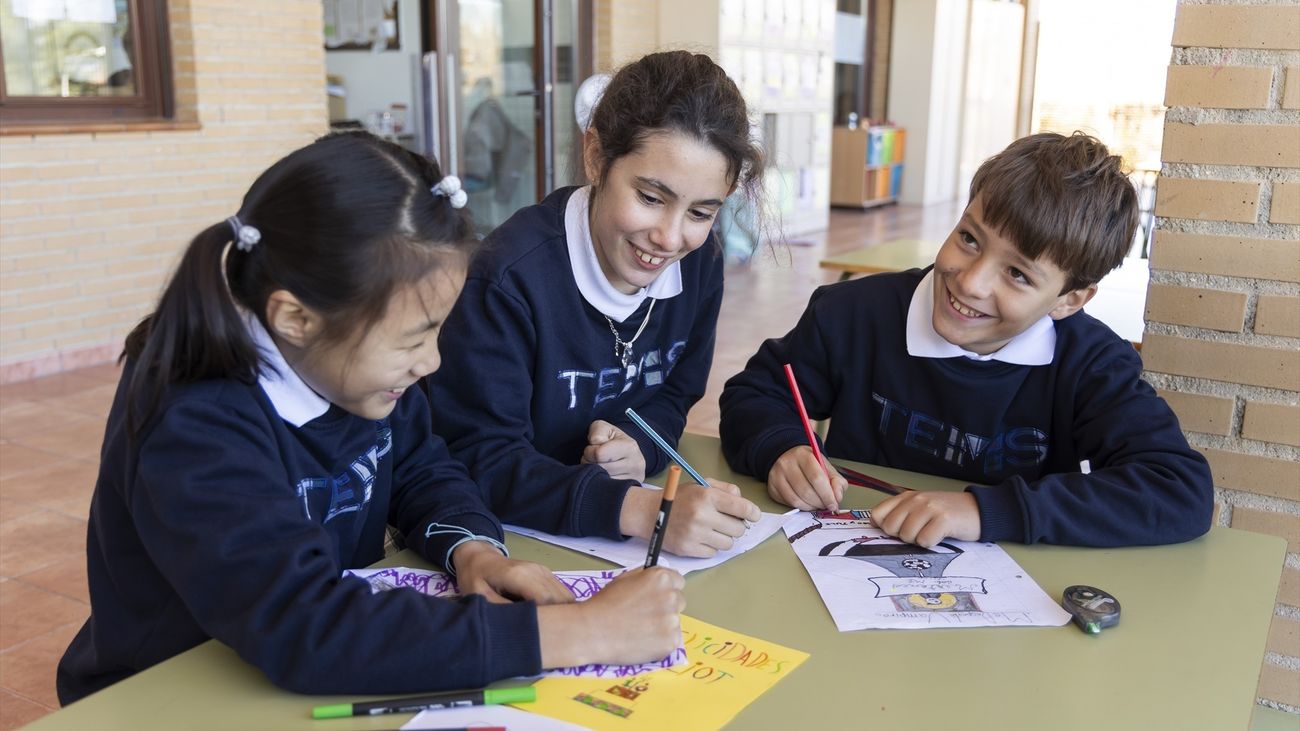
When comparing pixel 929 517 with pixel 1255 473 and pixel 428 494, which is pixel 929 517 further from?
pixel 1255 473

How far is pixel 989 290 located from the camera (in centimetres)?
144

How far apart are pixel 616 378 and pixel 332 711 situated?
787mm

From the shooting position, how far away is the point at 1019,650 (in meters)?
0.98

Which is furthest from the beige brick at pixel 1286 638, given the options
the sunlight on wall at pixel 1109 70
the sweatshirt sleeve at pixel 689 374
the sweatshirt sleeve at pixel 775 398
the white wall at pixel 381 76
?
the sunlight on wall at pixel 1109 70

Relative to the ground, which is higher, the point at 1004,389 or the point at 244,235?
the point at 244,235

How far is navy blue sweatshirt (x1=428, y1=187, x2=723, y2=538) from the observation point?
1267 millimetres

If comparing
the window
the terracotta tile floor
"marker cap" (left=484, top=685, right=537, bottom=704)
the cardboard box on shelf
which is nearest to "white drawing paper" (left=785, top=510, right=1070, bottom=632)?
"marker cap" (left=484, top=685, right=537, bottom=704)

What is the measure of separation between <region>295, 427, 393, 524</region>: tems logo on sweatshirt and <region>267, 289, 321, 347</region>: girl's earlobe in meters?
0.15

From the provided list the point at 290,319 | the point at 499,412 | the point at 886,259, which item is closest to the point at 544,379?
the point at 499,412

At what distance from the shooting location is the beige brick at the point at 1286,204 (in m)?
1.65

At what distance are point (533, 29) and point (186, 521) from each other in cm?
618

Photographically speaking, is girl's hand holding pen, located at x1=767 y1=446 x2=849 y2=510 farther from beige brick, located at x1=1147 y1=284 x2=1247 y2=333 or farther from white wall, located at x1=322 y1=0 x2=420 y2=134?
white wall, located at x1=322 y1=0 x2=420 y2=134

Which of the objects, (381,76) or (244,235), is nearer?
(244,235)

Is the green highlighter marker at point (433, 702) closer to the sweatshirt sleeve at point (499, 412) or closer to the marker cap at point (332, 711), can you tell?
the marker cap at point (332, 711)
